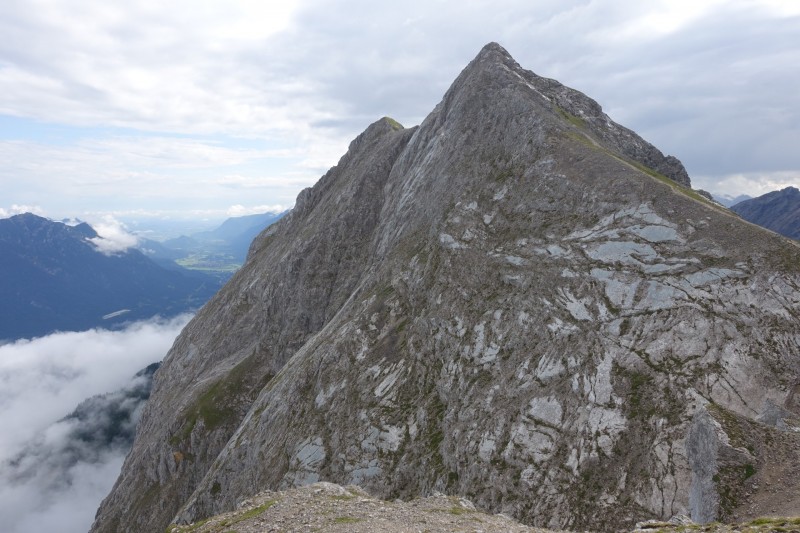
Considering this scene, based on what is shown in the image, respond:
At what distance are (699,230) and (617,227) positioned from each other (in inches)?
290

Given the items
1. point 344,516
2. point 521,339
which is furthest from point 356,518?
point 521,339

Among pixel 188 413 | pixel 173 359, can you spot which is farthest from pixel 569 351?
pixel 173 359

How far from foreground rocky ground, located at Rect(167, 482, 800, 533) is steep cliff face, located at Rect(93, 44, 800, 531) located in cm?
812

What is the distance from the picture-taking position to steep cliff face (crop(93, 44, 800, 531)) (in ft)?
102

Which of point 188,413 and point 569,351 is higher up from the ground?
point 569,351

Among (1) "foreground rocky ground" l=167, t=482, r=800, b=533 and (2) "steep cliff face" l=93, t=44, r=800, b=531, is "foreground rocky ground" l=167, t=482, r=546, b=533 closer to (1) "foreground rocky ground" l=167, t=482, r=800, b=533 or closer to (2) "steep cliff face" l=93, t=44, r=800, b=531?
(1) "foreground rocky ground" l=167, t=482, r=800, b=533

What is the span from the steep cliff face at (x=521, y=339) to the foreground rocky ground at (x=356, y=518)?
8117 millimetres

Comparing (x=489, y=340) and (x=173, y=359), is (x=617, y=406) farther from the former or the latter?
(x=173, y=359)

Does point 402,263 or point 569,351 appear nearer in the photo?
point 569,351

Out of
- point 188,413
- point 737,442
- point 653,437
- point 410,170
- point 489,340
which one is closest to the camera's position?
point 737,442

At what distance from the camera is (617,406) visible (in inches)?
1305

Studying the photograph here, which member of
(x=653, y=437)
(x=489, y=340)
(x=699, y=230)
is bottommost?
(x=653, y=437)

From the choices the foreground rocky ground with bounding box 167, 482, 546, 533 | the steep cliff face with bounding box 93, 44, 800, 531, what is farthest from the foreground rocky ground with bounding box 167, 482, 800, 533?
the steep cliff face with bounding box 93, 44, 800, 531

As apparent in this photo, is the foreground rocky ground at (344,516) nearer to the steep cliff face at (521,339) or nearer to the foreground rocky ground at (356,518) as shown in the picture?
the foreground rocky ground at (356,518)
